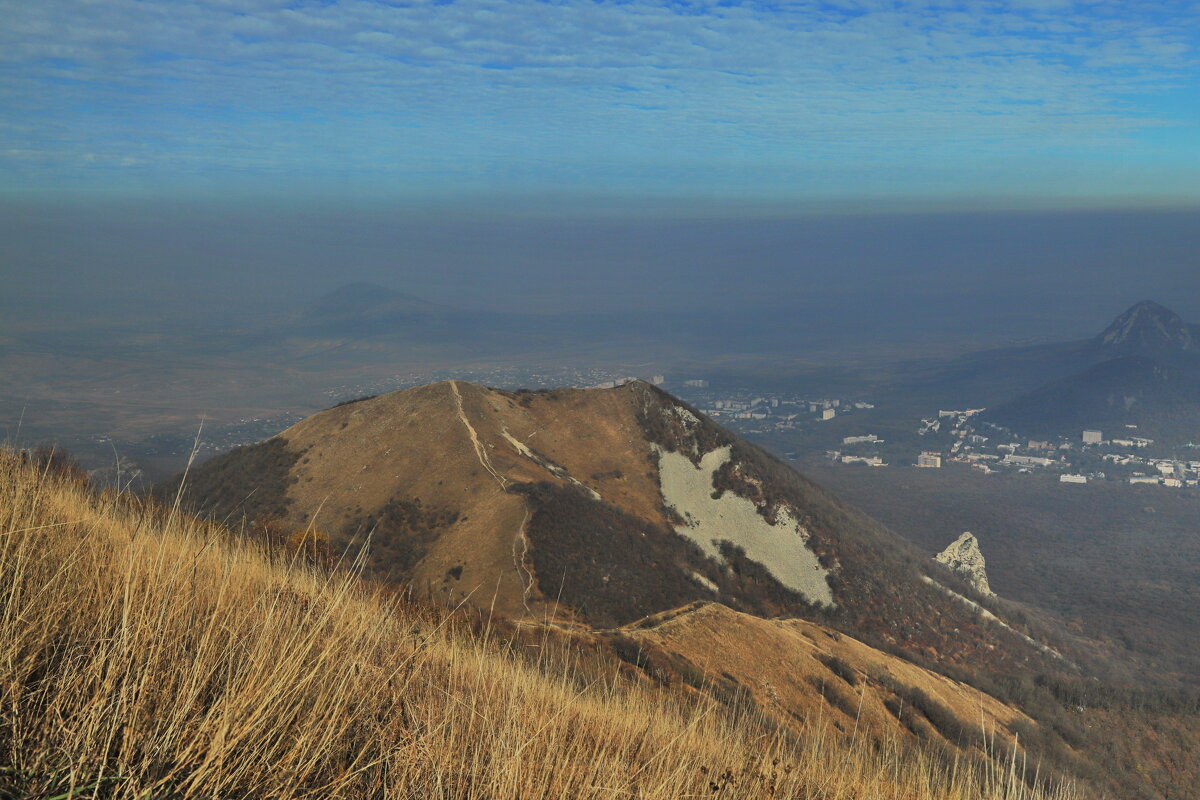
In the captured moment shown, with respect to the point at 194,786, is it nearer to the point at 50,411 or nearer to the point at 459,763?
the point at 459,763

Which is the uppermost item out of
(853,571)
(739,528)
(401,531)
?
(401,531)

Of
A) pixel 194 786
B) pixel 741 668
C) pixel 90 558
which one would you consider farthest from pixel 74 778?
pixel 741 668

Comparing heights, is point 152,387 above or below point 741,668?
below

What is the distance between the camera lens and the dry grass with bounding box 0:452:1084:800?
3.33 m

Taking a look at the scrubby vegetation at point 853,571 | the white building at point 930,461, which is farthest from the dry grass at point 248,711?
the white building at point 930,461

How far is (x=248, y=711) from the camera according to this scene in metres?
3.80

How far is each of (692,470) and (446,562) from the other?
26.2m

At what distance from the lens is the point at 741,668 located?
79.0 ft

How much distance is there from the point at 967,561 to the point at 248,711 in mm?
81382

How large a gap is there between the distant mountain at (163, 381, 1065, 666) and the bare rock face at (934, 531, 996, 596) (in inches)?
337

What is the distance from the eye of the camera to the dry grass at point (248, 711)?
131 inches

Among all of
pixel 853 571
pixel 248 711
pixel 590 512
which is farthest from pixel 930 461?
pixel 248 711

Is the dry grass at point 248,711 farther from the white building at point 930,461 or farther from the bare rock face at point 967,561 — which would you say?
the white building at point 930,461

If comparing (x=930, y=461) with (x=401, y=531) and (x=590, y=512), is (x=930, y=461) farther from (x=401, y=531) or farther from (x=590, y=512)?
(x=401, y=531)
